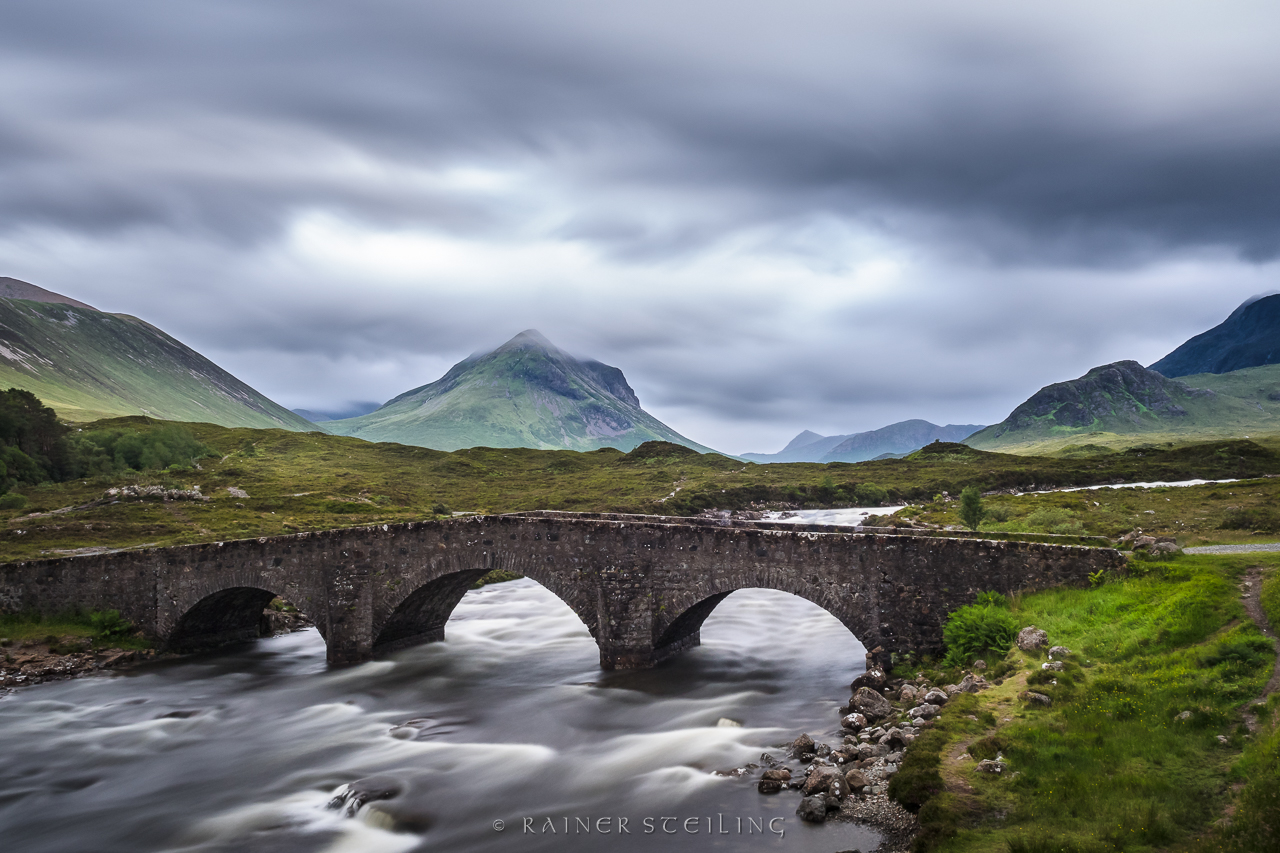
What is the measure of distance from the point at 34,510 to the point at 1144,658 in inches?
3119

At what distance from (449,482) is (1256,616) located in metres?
105

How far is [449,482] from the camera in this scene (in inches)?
4358

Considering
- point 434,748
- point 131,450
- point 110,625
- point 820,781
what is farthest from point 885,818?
point 131,450

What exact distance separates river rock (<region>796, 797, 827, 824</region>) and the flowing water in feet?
1.04

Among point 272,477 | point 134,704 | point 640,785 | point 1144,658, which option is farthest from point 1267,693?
point 272,477

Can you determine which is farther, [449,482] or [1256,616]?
[449,482]

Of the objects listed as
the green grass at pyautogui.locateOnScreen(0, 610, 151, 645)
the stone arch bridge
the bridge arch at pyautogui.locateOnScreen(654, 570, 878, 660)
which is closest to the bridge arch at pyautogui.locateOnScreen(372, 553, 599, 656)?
the stone arch bridge

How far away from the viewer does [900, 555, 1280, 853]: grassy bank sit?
10.2 metres

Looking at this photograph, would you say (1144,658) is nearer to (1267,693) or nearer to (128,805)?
(1267,693)

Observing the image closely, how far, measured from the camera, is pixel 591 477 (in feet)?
367

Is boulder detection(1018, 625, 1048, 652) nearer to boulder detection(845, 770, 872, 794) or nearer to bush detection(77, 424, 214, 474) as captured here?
boulder detection(845, 770, 872, 794)

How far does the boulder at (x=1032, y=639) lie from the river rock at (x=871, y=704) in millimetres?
3420

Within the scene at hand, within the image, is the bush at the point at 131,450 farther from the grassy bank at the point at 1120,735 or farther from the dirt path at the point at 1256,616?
the dirt path at the point at 1256,616

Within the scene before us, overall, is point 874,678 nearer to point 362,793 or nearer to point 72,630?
point 362,793
